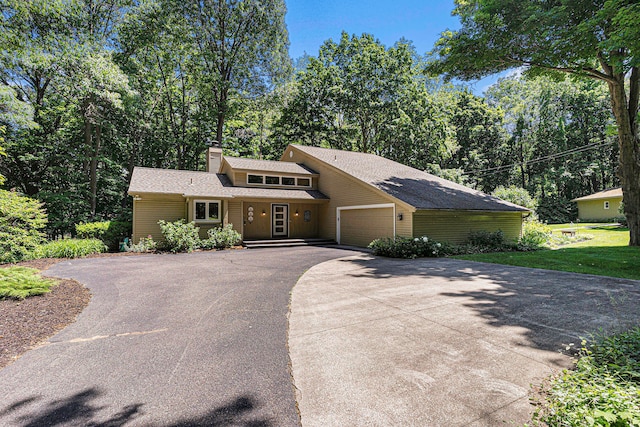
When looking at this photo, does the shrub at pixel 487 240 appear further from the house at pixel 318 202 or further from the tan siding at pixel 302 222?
the tan siding at pixel 302 222

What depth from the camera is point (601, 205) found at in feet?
94.3

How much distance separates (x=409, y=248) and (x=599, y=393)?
8.77 metres

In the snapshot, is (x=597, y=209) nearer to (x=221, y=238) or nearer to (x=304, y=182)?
(x=304, y=182)

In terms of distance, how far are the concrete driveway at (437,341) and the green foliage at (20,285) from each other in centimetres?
471

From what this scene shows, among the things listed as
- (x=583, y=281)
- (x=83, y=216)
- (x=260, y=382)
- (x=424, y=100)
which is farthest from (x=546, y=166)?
(x=83, y=216)

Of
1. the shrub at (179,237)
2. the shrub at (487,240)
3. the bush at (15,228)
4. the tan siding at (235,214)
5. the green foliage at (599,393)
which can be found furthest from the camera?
the tan siding at (235,214)

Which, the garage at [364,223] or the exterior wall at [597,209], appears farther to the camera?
the exterior wall at [597,209]

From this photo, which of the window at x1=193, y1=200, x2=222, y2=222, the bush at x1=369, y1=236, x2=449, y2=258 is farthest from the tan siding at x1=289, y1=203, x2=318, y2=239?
the bush at x1=369, y1=236, x2=449, y2=258

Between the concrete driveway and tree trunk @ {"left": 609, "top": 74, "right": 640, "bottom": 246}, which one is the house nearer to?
tree trunk @ {"left": 609, "top": 74, "right": 640, "bottom": 246}

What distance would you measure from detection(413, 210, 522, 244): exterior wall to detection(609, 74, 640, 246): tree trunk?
415 cm

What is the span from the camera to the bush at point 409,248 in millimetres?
10883

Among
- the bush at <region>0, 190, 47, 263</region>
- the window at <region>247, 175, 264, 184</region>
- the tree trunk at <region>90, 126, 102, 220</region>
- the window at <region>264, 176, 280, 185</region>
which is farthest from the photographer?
the tree trunk at <region>90, 126, 102, 220</region>

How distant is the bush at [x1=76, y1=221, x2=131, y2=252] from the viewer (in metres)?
13.6

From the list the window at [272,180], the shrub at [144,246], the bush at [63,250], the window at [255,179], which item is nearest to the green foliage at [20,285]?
the bush at [63,250]
